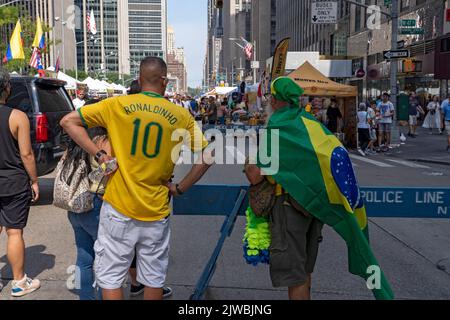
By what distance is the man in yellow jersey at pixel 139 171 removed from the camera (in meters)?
3.10

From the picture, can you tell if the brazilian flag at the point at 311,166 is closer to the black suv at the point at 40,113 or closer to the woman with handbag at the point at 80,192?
the woman with handbag at the point at 80,192

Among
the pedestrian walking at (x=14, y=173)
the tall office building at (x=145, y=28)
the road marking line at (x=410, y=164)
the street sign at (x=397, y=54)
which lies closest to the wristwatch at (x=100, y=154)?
the pedestrian walking at (x=14, y=173)

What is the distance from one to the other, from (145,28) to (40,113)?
184948mm

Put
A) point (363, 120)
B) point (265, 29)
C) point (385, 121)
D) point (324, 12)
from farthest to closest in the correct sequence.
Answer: point (265, 29) → point (324, 12) → point (385, 121) → point (363, 120)

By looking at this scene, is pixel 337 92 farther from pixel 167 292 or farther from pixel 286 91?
pixel 286 91

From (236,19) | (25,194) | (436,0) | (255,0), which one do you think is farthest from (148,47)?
(25,194)

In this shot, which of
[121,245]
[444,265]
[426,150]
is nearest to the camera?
[121,245]

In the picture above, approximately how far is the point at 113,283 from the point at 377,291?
1.82 m

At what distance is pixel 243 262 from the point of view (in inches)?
223

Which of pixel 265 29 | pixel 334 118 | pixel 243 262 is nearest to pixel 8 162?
pixel 243 262

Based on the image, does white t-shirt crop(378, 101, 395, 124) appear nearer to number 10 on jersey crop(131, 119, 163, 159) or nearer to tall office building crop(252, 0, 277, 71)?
number 10 on jersey crop(131, 119, 163, 159)

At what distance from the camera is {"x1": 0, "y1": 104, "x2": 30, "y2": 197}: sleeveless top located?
4.36 m

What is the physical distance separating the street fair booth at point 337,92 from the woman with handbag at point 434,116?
6.30 meters

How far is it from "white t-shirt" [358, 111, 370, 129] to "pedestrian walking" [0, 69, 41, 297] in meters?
14.7
